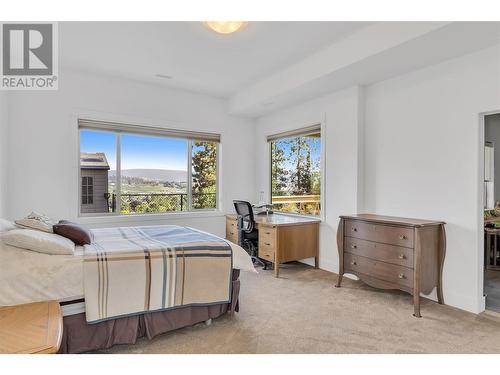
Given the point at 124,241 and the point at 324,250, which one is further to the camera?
the point at 324,250

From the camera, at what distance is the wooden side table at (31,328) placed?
1.40 metres

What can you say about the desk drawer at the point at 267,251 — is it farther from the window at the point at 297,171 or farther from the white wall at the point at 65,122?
the white wall at the point at 65,122

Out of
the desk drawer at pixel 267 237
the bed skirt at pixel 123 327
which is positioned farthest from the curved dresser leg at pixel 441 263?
the bed skirt at pixel 123 327

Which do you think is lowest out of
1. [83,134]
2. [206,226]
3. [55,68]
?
[206,226]

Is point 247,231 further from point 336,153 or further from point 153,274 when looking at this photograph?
point 153,274

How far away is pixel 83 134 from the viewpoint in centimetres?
421

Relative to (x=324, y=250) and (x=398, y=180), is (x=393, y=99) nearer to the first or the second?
(x=398, y=180)

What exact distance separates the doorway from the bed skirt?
10.6 feet

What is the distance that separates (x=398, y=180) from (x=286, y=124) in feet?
6.73

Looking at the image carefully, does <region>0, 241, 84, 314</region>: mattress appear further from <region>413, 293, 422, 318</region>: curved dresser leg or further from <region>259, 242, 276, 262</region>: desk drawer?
<region>413, 293, 422, 318</region>: curved dresser leg

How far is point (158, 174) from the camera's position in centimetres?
488

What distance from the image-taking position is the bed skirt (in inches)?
79.4
